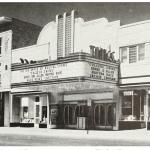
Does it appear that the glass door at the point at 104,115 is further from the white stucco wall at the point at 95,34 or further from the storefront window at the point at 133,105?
the white stucco wall at the point at 95,34

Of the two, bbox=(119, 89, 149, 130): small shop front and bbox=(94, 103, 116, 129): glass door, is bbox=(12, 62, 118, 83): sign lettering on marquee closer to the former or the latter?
bbox=(119, 89, 149, 130): small shop front

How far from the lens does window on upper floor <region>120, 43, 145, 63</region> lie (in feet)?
60.8

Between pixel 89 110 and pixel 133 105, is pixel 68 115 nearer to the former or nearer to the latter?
pixel 89 110

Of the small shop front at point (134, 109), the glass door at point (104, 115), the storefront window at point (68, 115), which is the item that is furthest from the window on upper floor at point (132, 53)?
the storefront window at point (68, 115)

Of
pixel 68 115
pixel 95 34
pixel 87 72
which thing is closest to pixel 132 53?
pixel 95 34

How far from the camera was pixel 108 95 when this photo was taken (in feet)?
66.8

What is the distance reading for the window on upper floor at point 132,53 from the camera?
60.8ft

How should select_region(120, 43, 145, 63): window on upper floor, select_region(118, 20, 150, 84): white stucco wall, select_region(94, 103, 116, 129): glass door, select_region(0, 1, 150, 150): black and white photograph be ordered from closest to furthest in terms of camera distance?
select_region(0, 1, 150, 150): black and white photograph, select_region(118, 20, 150, 84): white stucco wall, select_region(120, 43, 145, 63): window on upper floor, select_region(94, 103, 116, 129): glass door

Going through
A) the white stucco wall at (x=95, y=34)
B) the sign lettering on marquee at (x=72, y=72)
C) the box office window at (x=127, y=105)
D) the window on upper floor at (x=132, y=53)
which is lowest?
the box office window at (x=127, y=105)

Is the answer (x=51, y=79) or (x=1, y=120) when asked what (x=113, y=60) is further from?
(x=1, y=120)

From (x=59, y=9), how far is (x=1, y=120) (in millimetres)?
9705

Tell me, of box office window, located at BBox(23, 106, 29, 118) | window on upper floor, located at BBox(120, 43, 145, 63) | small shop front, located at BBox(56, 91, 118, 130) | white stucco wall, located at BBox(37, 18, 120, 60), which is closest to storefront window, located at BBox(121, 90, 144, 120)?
small shop front, located at BBox(56, 91, 118, 130)

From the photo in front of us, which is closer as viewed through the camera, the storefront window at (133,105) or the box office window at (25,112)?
the storefront window at (133,105)

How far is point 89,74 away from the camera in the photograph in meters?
17.7
